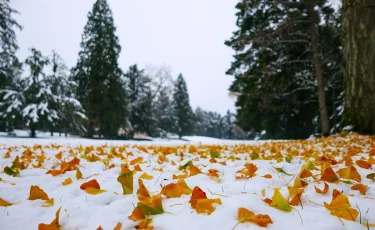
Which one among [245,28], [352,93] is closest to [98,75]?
[245,28]

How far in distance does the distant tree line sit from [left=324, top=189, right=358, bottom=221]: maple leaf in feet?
57.3

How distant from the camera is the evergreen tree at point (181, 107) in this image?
43094mm

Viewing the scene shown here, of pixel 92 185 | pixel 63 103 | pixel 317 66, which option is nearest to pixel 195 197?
pixel 92 185

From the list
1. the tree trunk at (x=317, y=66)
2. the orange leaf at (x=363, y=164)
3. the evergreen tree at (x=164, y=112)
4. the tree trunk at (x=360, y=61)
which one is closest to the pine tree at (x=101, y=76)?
the evergreen tree at (x=164, y=112)

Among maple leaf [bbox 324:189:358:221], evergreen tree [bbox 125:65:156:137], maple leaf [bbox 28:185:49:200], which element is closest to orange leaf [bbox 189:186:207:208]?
maple leaf [bbox 324:189:358:221]

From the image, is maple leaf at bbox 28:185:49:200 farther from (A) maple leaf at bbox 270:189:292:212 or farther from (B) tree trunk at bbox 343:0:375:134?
(B) tree trunk at bbox 343:0:375:134

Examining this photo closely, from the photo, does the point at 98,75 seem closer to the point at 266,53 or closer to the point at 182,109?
Result: the point at 266,53

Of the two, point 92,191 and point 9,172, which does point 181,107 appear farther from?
point 92,191

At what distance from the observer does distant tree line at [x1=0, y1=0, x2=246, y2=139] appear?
52.5 feet

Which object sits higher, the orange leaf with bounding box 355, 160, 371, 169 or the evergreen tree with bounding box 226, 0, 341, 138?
the evergreen tree with bounding box 226, 0, 341, 138

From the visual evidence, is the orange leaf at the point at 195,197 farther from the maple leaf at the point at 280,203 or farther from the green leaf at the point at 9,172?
the green leaf at the point at 9,172

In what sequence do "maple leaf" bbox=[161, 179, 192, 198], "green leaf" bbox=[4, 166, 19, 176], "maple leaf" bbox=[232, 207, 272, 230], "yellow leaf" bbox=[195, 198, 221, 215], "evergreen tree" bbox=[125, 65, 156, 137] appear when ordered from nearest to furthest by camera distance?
"maple leaf" bbox=[232, 207, 272, 230], "yellow leaf" bbox=[195, 198, 221, 215], "maple leaf" bbox=[161, 179, 192, 198], "green leaf" bbox=[4, 166, 19, 176], "evergreen tree" bbox=[125, 65, 156, 137]

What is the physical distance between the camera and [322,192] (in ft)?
4.06

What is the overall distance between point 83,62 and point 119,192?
24166 millimetres
